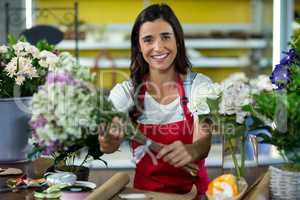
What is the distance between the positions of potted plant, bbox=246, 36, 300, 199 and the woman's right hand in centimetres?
37

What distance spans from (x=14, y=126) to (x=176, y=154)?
28.0 inches

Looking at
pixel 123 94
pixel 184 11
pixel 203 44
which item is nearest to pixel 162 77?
pixel 123 94

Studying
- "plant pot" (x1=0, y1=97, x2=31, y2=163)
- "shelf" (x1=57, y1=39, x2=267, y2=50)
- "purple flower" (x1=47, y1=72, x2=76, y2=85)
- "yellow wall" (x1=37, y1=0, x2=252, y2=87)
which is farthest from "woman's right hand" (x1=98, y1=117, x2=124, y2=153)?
"yellow wall" (x1=37, y1=0, x2=252, y2=87)

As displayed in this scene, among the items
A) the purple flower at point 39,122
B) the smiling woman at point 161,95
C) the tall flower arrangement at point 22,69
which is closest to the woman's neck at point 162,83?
the smiling woman at point 161,95

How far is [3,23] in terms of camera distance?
5.15 metres

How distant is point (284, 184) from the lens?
5.41 feet

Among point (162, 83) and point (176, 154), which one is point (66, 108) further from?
point (162, 83)

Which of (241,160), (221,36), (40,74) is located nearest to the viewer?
(241,160)

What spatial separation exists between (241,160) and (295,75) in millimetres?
308

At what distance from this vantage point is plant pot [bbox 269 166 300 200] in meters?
1.63

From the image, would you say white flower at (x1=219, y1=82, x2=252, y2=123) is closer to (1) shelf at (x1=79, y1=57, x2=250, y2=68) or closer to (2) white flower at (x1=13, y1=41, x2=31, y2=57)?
(2) white flower at (x1=13, y1=41, x2=31, y2=57)

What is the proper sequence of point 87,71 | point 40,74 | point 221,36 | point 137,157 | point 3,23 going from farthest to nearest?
point 221,36 → point 3,23 → point 40,74 → point 137,157 → point 87,71

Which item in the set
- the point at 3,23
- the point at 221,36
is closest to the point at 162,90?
the point at 3,23

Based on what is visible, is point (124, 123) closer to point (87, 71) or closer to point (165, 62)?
point (87, 71)
